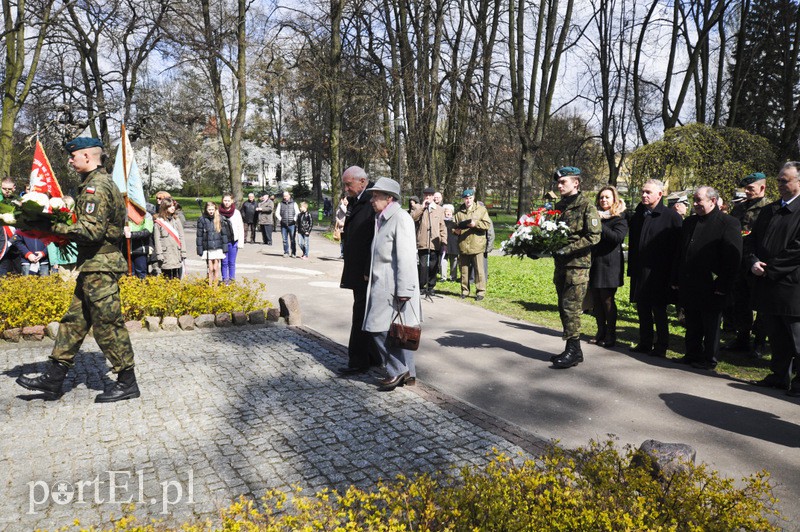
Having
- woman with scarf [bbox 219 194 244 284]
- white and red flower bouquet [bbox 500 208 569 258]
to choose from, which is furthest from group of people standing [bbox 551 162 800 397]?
woman with scarf [bbox 219 194 244 284]

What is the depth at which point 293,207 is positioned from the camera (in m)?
17.6

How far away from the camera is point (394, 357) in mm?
5840

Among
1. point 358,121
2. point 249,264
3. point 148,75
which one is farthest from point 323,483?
point 148,75

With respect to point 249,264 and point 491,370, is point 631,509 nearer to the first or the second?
point 491,370

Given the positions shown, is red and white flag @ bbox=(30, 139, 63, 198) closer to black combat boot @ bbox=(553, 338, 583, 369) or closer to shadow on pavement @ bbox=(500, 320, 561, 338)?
black combat boot @ bbox=(553, 338, 583, 369)

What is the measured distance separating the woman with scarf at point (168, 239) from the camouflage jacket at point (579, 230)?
6.72 m

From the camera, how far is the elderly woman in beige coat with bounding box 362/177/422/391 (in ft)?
18.6

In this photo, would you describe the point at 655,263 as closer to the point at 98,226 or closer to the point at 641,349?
the point at 641,349

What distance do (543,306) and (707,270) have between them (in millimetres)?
4386

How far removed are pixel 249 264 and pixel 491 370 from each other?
1062 cm

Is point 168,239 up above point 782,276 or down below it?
above

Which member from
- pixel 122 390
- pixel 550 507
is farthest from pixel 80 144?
pixel 550 507

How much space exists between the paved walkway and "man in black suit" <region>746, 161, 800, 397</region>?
414 mm

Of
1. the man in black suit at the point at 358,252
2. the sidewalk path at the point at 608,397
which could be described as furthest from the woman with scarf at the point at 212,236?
the man in black suit at the point at 358,252
